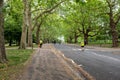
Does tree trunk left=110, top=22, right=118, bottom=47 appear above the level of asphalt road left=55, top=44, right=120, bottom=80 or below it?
above

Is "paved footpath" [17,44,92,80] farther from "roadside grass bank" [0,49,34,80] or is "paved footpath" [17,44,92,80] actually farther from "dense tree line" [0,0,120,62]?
"dense tree line" [0,0,120,62]

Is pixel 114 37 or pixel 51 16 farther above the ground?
pixel 51 16

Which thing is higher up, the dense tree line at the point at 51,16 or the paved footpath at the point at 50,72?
the dense tree line at the point at 51,16

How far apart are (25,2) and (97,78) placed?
32.4m

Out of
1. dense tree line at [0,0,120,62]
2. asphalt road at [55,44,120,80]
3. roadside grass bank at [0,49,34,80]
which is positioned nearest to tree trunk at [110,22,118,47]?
dense tree line at [0,0,120,62]

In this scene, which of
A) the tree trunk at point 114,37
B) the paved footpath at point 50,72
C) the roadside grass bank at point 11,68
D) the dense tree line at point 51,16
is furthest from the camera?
the tree trunk at point 114,37

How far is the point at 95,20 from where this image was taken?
80.8m

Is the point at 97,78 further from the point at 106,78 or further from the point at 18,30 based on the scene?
the point at 18,30

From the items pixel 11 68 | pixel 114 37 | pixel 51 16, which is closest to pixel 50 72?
pixel 11 68

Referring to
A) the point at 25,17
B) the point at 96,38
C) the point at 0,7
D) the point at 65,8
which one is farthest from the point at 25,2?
the point at 96,38

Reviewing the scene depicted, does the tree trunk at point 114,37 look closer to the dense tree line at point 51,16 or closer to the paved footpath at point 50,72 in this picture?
the dense tree line at point 51,16

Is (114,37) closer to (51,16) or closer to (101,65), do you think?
(51,16)

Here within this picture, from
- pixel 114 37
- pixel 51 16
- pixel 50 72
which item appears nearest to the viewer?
pixel 50 72

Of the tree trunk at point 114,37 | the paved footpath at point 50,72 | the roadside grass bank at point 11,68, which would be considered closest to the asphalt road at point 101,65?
the paved footpath at point 50,72
